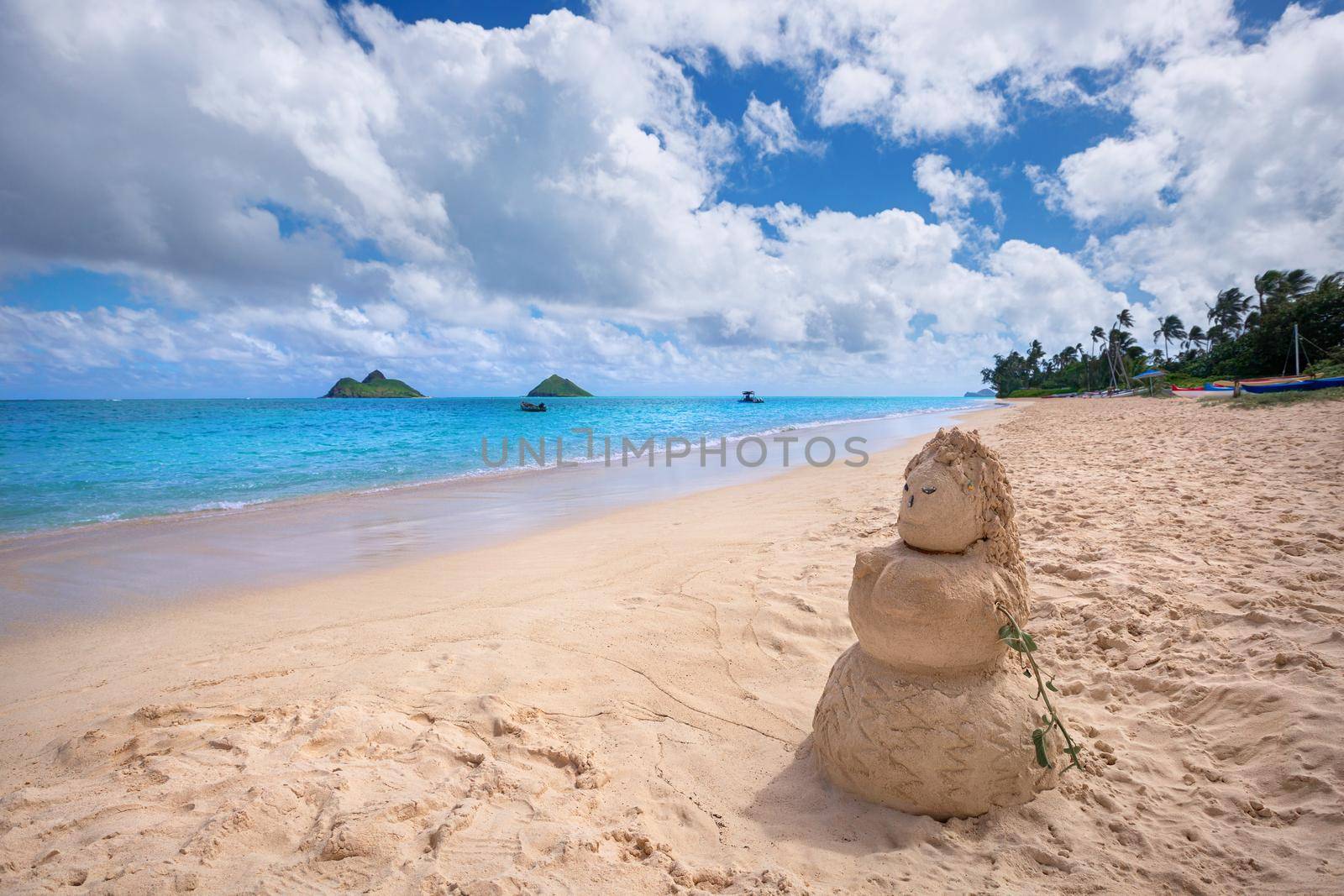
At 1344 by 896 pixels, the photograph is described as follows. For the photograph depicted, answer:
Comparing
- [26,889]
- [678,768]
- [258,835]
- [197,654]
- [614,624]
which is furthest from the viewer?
[614,624]

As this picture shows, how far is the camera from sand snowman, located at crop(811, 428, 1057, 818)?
2.40 m

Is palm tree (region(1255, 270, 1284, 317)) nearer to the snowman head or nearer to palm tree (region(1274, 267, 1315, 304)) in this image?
palm tree (region(1274, 267, 1315, 304))

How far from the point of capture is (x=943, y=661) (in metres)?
2.45

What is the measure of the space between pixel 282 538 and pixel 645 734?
8.06m

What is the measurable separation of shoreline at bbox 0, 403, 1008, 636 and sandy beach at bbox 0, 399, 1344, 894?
1.09 metres

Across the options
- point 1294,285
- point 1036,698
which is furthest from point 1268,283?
point 1036,698

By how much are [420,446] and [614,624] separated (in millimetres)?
22463

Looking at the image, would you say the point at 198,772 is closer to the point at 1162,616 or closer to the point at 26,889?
the point at 26,889

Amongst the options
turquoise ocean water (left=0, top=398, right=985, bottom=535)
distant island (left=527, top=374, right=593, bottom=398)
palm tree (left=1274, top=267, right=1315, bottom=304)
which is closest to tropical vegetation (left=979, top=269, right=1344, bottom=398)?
palm tree (left=1274, top=267, right=1315, bottom=304)

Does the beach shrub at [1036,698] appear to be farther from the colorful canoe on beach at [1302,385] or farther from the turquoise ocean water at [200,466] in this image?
the colorful canoe on beach at [1302,385]

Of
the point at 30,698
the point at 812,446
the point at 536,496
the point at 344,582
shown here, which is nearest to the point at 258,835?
the point at 30,698

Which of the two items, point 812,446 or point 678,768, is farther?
point 812,446

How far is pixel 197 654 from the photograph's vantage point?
457 cm

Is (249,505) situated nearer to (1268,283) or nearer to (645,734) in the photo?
(645,734)
